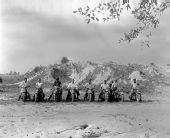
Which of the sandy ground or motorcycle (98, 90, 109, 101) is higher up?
motorcycle (98, 90, 109, 101)

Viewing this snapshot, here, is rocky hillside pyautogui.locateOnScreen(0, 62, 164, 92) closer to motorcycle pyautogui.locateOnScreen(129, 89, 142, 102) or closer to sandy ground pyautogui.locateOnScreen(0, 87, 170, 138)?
motorcycle pyautogui.locateOnScreen(129, 89, 142, 102)

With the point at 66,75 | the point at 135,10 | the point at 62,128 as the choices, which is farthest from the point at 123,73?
the point at 135,10

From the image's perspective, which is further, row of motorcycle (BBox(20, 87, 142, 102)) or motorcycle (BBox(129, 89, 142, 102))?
motorcycle (BBox(129, 89, 142, 102))

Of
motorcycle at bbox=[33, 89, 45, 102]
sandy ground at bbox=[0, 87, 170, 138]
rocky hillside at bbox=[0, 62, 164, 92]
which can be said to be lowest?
sandy ground at bbox=[0, 87, 170, 138]

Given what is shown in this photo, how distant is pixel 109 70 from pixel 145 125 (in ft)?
96.6

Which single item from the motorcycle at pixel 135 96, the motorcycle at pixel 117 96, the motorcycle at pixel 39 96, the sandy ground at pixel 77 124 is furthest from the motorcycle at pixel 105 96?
the sandy ground at pixel 77 124

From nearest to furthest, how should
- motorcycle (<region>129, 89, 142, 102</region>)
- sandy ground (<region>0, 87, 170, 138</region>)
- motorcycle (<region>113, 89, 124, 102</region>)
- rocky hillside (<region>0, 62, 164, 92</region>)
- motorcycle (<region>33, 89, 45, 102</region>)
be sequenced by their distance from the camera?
sandy ground (<region>0, 87, 170, 138</region>), motorcycle (<region>33, 89, 45, 102</region>), motorcycle (<region>129, 89, 142, 102</region>), motorcycle (<region>113, 89, 124, 102</region>), rocky hillside (<region>0, 62, 164, 92</region>)

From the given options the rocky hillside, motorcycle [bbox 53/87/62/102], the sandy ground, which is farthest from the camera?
the rocky hillside

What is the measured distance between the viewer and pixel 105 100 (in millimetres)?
29859

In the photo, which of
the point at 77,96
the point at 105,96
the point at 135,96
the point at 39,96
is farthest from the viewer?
the point at 135,96

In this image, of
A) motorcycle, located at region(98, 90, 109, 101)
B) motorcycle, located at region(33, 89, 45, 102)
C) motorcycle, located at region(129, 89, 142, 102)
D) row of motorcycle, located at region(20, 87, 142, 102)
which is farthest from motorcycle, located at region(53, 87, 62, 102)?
motorcycle, located at region(129, 89, 142, 102)

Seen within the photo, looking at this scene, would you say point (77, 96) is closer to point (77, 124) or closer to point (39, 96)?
point (39, 96)

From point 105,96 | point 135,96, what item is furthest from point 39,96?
point 135,96

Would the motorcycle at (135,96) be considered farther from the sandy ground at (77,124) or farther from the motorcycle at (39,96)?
the sandy ground at (77,124)
